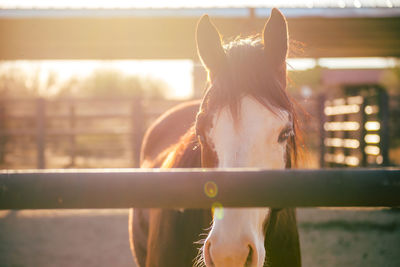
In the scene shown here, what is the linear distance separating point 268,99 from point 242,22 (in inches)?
291

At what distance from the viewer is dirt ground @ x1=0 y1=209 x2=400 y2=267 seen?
3848 mm

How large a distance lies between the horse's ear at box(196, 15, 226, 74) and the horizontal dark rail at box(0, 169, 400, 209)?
1110 mm

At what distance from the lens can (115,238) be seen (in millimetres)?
4598

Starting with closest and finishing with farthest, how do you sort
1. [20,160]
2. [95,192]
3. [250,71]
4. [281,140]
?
[95,192] < [281,140] < [250,71] < [20,160]

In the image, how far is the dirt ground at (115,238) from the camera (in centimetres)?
385

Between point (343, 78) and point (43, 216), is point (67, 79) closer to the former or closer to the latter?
point (43, 216)

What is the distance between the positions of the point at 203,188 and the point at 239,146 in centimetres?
63

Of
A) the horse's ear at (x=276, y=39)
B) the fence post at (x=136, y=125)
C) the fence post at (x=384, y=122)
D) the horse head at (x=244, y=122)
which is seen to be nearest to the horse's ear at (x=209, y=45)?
the horse head at (x=244, y=122)

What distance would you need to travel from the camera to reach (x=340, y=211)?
5832 millimetres

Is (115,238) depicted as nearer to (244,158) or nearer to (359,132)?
(244,158)

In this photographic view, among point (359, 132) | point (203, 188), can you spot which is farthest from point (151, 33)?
point (203, 188)

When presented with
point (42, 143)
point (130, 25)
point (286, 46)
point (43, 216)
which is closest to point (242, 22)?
point (130, 25)

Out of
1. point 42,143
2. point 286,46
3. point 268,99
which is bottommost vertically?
point 42,143

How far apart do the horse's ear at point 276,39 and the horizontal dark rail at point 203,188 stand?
110 cm
